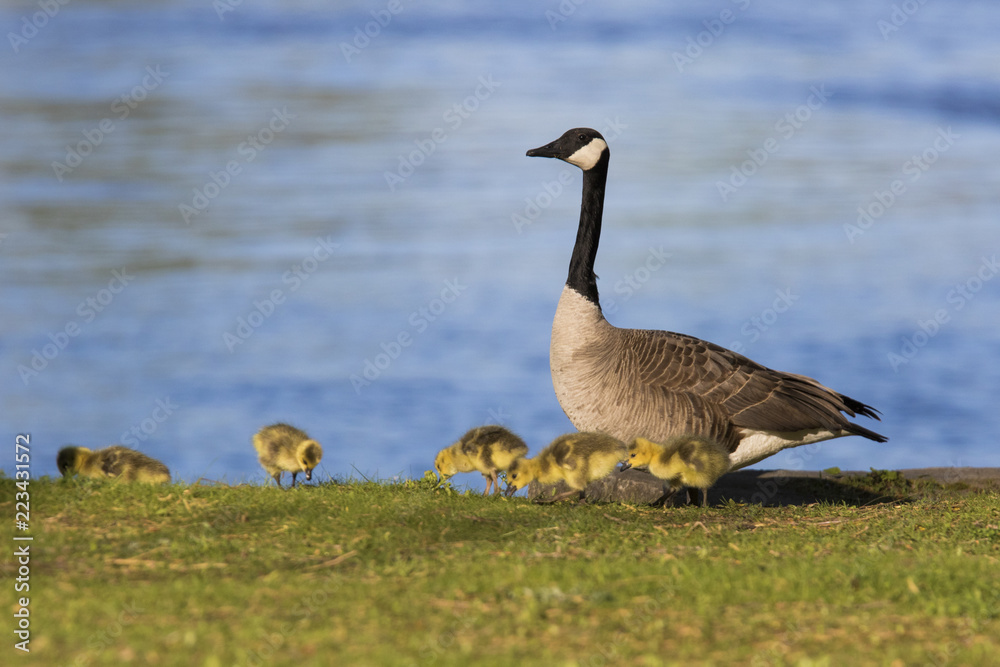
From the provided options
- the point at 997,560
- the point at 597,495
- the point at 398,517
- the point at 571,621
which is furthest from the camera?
the point at 597,495

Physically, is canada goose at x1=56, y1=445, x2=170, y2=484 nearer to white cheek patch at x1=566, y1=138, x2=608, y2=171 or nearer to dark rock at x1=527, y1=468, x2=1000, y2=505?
dark rock at x1=527, y1=468, x2=1000, y2=505

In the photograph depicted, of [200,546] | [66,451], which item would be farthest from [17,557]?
[66,451]

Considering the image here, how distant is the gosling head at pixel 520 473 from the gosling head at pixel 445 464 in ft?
2.42

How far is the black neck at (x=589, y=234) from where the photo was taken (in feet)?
37.8

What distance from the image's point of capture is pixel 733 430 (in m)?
10.5

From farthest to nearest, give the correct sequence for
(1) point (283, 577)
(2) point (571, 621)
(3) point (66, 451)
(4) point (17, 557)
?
(3) point (66, 451) < (4) point (17, 557) < (1) point (283, 577) < (2) point (571, 621)

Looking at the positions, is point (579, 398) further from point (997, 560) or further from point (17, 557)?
point (17, 557)

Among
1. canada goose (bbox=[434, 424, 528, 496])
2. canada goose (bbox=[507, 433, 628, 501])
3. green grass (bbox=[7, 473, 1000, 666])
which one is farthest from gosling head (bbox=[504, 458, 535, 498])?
green grass (bbox=[7, 473, 1000, 666])

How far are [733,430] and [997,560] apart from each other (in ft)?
12.0

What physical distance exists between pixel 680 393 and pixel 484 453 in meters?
2.46

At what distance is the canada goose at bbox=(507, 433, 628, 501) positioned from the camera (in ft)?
28.8

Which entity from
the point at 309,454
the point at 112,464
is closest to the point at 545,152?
the point at 309,454

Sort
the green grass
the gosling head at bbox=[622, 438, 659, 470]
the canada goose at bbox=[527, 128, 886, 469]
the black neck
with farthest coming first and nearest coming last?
the black neck, the canada goose at bbox=[527, 128, 886, 469], the gosling head at bbox=[622, 438, 659, 470], the green grass

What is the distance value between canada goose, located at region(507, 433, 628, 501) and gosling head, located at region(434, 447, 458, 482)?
2.51 feet
